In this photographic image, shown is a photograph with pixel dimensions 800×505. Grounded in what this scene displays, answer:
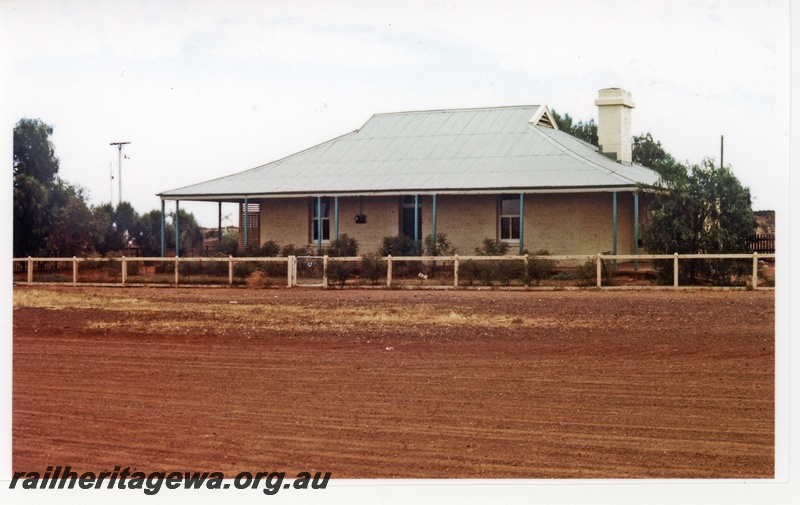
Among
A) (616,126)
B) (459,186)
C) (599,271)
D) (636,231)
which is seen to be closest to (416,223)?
(459,186)

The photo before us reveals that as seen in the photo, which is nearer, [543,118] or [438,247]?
[438,247]

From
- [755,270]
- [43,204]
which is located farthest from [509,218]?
[43,204]

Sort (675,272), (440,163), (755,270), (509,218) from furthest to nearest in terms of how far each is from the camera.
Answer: (440,163) < (509,218) < (675,272) < (755,270)

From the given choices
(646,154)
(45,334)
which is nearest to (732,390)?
(45,334)

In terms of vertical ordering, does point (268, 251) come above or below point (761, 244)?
below

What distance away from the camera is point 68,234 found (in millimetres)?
24359

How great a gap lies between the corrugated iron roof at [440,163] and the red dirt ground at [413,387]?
500 centimetres

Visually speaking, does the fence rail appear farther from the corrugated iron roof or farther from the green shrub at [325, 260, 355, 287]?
the green shrub at [325, 260, 355, 287]

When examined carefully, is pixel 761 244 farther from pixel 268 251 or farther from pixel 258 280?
pixel 268 251

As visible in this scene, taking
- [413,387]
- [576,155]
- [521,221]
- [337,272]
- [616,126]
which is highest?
[616,126]

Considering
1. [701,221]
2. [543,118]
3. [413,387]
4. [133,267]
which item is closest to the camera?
[413,387]

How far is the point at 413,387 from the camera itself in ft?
43.2

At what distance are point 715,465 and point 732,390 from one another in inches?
118

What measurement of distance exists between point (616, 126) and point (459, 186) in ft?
18.1
